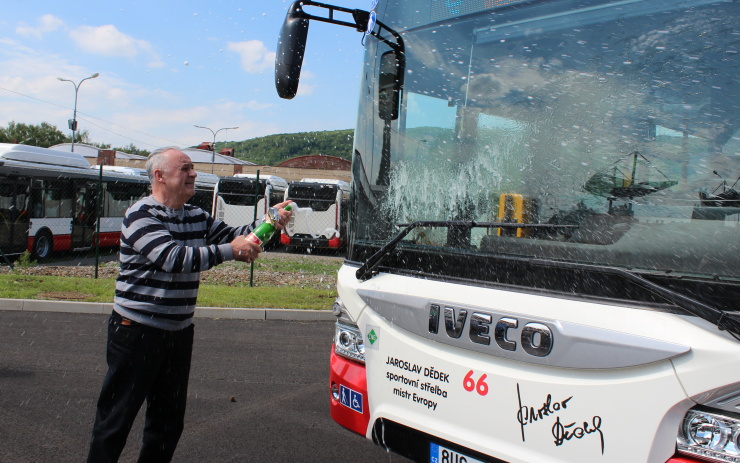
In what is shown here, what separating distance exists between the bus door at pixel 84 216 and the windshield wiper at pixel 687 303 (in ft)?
64.7

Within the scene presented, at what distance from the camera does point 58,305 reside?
9.08 meters

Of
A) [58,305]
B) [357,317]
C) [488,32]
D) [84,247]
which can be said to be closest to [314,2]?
[488,32]

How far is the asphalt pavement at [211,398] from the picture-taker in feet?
13.0

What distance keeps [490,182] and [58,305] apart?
27.6 ft

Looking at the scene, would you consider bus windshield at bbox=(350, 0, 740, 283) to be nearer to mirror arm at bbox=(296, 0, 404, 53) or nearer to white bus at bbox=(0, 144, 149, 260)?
mirror arm at bbox=(296, 0, 404, 53)

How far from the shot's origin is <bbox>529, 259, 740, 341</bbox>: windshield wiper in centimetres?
185

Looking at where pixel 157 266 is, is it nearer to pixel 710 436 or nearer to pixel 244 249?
pixel 244 249

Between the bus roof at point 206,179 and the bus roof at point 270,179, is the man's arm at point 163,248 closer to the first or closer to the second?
the bus roof at point 270,179

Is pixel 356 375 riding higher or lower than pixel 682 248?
lower

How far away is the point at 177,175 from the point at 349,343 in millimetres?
1300

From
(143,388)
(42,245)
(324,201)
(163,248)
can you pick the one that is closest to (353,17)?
(163,248)

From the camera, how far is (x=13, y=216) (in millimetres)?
16203

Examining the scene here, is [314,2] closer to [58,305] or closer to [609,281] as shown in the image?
[609,281]

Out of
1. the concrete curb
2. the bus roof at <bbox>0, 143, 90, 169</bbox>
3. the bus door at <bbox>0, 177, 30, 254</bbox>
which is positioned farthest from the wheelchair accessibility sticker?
the bus roof at <bbox>0, 143, 90, 169</bbox>
